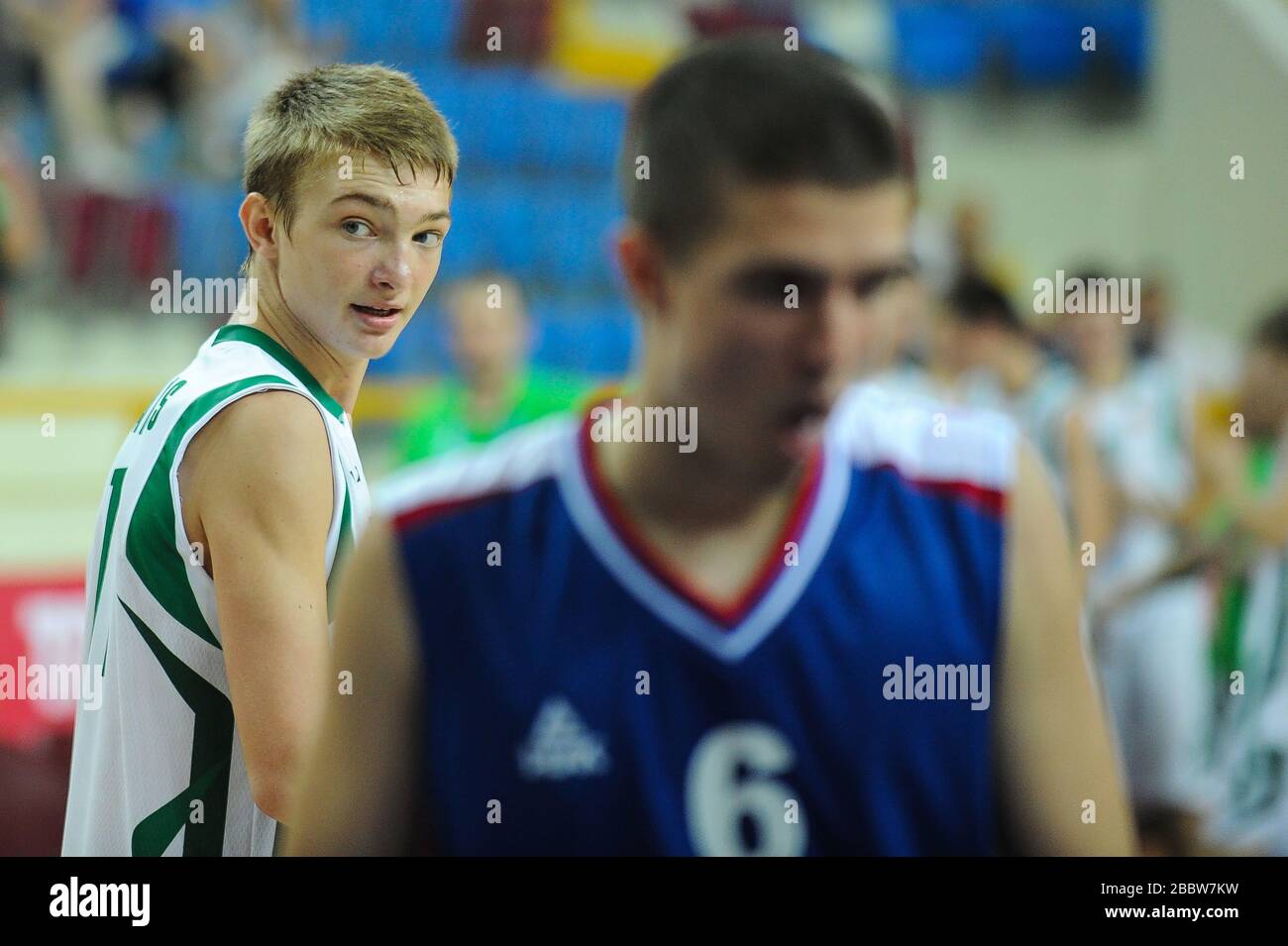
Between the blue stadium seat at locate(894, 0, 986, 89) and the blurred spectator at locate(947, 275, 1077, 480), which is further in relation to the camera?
the blue stadium seat at locate(894, 0, 986, 89)

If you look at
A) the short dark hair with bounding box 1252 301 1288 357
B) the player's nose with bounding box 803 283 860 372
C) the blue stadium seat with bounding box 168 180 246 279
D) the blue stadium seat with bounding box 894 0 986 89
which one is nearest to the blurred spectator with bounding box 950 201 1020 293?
the blue stadium seat with bounding box 894 0 986 89

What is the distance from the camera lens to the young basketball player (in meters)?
1.31

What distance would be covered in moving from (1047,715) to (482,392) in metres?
1.88

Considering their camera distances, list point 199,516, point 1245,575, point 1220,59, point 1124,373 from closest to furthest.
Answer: point 199,516
point 1245,575
point 1124,373
point 1220,59

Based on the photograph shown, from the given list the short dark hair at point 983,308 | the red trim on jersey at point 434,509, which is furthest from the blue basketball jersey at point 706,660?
the short dark hair at point 983,308

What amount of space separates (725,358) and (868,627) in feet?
0.89

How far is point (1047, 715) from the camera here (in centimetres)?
117

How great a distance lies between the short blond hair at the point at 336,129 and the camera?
55.2 inches

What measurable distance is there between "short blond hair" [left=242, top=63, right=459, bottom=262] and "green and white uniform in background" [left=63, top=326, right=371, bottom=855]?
0.16 metres

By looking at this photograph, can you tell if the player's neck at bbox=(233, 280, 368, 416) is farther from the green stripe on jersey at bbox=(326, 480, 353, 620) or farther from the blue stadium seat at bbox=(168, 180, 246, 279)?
the blue stadium seat at bbox=(168, 180, 246, 279)
